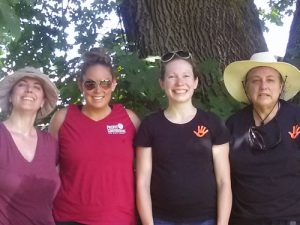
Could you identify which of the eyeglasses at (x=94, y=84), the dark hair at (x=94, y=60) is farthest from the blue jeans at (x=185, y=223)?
the dark hair at (x=94, y=60)

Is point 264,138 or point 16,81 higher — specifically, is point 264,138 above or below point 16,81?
below

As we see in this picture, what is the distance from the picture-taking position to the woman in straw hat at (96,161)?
10.8ft

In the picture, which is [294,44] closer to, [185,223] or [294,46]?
[294,46]

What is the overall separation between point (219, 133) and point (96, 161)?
791mm

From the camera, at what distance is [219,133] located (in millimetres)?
3340

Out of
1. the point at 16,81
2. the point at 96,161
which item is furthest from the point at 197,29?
the point at 96,161

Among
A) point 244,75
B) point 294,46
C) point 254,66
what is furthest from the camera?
point 294,46

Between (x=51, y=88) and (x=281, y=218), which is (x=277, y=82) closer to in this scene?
(x=281, y=218)

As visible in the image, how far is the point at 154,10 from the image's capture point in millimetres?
5469

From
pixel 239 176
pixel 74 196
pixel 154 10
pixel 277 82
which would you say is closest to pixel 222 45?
pixel 154 10

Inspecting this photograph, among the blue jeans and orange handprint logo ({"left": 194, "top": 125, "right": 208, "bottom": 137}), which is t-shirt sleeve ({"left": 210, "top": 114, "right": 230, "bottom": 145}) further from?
the blue jeans

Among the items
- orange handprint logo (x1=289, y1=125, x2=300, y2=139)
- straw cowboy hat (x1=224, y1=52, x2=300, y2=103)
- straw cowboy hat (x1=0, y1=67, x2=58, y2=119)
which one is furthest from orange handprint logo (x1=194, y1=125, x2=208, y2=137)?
straw cowboy hat (x1=0, y1=67, x2=58, y2=119)

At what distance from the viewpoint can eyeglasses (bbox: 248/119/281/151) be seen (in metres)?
3.37

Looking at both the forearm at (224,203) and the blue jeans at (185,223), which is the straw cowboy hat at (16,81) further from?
the forearm at (224,203)
